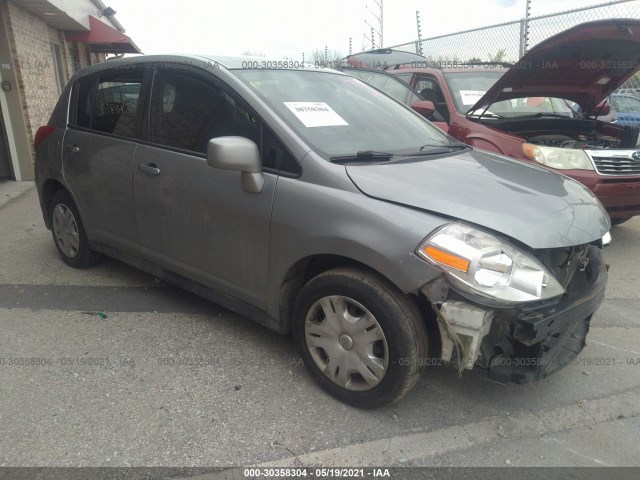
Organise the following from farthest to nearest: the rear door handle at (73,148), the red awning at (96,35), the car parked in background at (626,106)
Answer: the red awning at (96,35), the car parked in background at (626,106), the rear door handle at (73,148)

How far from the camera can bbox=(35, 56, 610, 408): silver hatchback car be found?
2.24 metres

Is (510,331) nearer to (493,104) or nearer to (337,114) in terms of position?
(337,114)

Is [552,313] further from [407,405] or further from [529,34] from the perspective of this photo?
[529,34]

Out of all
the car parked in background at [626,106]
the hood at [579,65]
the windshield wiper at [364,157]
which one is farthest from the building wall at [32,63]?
the car parked in background at [626,106]

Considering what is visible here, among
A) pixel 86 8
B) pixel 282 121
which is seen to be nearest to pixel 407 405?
pixel 282 121

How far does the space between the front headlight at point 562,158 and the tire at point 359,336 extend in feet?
10.3

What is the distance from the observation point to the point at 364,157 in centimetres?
273

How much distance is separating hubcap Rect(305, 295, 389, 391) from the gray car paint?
9.9 inches

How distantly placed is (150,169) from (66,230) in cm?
159

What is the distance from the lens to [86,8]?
1148 centimetres

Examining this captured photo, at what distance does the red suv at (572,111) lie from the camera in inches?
178

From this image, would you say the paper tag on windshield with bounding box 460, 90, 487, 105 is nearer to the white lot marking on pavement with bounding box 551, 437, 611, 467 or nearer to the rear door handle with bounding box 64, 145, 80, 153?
the rear door handle with bounding box 64, 145, 80, 153

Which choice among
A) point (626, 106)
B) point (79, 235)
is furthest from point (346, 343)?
point (626, 106)

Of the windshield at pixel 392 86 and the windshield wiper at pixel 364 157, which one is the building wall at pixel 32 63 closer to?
the windshield at pixel 392 86
